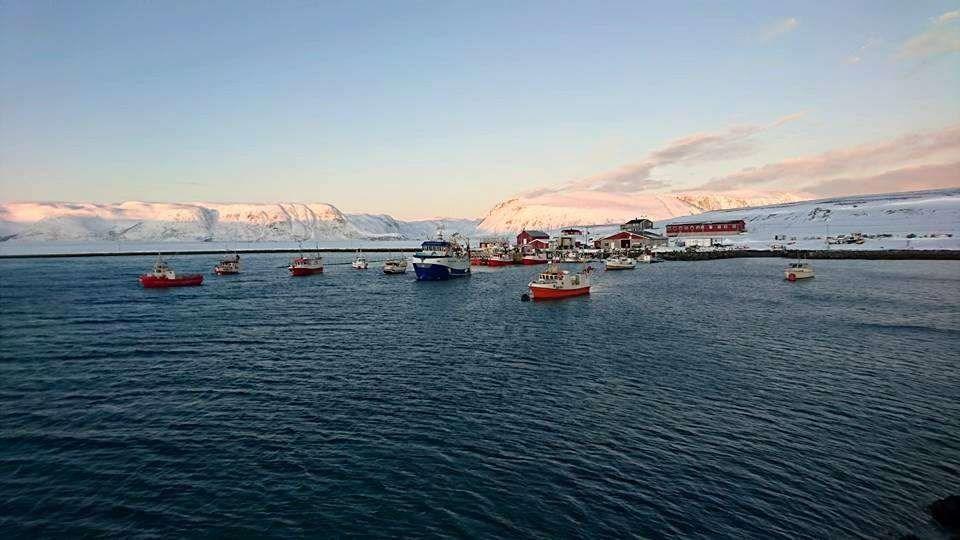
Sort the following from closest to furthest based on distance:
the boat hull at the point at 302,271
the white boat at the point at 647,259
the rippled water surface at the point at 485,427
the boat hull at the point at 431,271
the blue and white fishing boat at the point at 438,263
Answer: the rippled water surface at the point at 485,427 < the boat hull at the point at 431,271 < the blue and white fishing boat at the point at 438,263 < the boat hull at the point at 302,271 < the white boat at the point at 647,259

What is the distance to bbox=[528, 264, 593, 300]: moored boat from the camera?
69875 mm

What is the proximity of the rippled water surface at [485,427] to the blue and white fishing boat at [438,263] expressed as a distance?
169 ft

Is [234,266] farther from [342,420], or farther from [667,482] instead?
[667,482]

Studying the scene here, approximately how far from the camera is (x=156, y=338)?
4616 cm

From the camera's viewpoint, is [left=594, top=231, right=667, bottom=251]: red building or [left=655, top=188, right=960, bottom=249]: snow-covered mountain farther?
[left=594, top=231, right=667, bottom=251]: red building

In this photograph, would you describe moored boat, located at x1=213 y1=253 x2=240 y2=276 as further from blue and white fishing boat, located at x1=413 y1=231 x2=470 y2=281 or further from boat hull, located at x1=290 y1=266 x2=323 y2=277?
blue and white fishing boat, located at x1=413 y1=231 x2=470 y2=281

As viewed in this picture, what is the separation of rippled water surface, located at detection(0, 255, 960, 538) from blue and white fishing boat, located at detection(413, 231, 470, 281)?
5164cm

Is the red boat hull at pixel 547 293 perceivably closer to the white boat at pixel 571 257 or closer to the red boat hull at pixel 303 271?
the red boat hull at pixel 303 271

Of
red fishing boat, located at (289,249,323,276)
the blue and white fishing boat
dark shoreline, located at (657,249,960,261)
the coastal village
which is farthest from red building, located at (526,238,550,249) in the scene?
red fishing boat, located at (289,249,323,276)

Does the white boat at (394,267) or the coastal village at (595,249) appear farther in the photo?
the coastal village at (595,249)

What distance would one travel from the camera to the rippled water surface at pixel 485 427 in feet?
55.1

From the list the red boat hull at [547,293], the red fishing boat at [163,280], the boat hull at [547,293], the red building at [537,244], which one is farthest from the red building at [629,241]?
the red fishing boat at [163,280]

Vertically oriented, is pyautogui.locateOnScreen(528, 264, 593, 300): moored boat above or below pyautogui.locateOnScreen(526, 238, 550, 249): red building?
below

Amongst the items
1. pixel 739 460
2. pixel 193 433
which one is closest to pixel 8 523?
pixel 193 433
